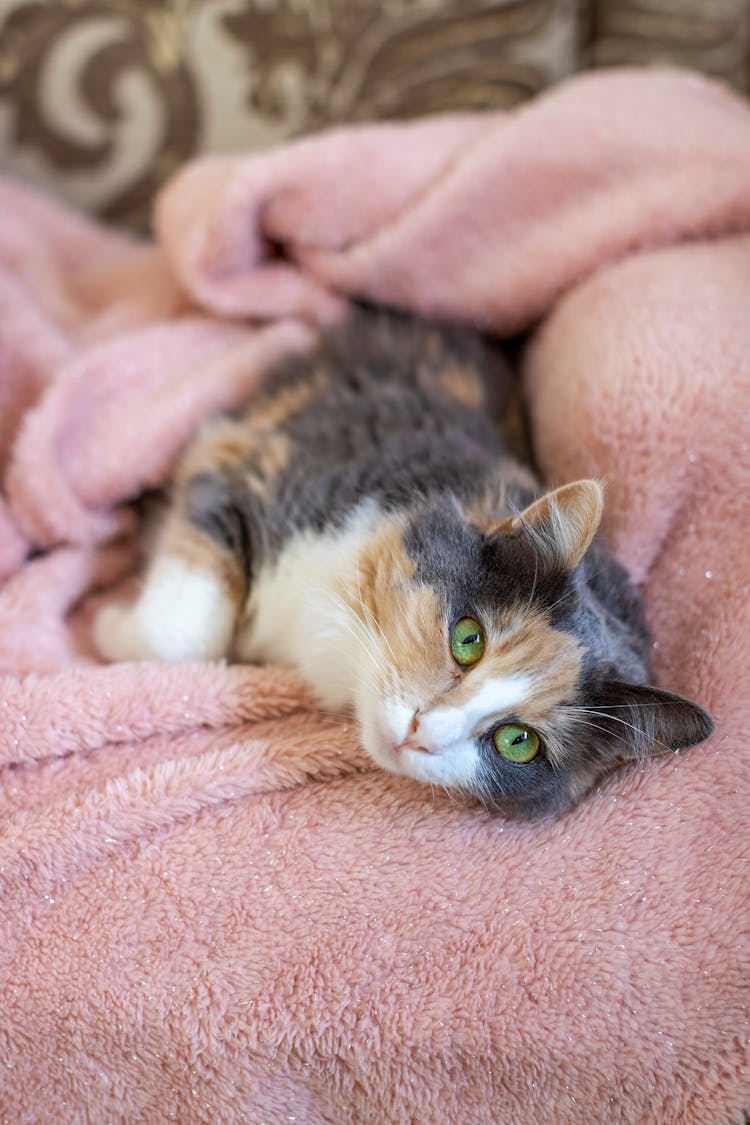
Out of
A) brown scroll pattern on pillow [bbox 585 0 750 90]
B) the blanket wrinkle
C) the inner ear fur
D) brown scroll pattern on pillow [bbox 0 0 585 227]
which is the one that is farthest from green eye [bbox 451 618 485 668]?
brown scroll pattern on pillow [bbox 585 0 750 90]

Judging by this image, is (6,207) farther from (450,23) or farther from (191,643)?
(191,643)

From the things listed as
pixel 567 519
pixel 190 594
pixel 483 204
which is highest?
pixel 483 204

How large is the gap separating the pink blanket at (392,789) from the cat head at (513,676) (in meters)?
0.05

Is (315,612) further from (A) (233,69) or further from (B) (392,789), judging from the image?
(A) (233,69)

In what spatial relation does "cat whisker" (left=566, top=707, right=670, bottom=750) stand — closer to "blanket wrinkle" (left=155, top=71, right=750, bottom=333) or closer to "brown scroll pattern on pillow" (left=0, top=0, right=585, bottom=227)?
"blanket wrinkle" (left=155, top=71, right=750, bottom=333)

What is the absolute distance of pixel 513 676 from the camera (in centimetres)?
93

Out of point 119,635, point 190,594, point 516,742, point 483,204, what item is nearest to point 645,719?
point 516,742

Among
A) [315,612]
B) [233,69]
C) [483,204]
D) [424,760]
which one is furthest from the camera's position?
[233,69]

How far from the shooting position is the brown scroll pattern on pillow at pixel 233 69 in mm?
1601

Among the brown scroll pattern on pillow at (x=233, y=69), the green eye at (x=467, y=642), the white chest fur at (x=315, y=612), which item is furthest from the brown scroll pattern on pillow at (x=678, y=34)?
the green eye at (x=467, y=642)

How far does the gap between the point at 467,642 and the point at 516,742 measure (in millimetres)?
125

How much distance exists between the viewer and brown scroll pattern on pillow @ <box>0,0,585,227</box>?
63.0 inches

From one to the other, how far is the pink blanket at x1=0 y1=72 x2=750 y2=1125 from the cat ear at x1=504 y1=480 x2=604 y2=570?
26 centimetres

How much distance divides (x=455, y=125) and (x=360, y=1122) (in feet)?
5.18
